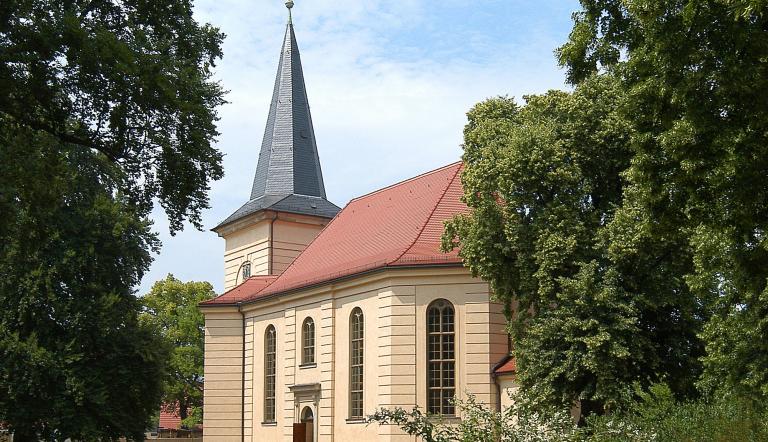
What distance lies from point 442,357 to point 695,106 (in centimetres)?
2201

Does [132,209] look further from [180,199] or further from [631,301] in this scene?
[631,301]

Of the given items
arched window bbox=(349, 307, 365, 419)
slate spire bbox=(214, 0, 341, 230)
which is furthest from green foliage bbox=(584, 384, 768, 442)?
slate spire bbox=(214, 0, 341, 230)

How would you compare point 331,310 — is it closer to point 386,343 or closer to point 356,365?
point 356,365

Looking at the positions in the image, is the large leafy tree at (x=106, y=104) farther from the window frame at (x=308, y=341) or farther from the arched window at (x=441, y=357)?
the window frame at (x=308, y=341)

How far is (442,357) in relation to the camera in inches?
1355

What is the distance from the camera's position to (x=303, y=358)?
40312mm

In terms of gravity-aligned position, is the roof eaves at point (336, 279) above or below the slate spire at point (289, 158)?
below

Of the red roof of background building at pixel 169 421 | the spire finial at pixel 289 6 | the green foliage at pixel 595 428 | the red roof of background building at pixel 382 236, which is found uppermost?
the spire finial at pixel 289 6

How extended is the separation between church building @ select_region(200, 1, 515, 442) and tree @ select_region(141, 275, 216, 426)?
15983 mm

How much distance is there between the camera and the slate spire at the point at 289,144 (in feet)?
166

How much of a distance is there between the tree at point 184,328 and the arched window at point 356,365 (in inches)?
1222

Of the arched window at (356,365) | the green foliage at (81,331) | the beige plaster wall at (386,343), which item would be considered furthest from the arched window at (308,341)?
the green foliage at (81,331)

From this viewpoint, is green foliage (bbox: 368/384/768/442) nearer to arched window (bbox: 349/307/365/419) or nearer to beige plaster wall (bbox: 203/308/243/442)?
arched window (bbox: 349/307/365/419)

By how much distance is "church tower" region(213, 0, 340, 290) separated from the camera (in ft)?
161
